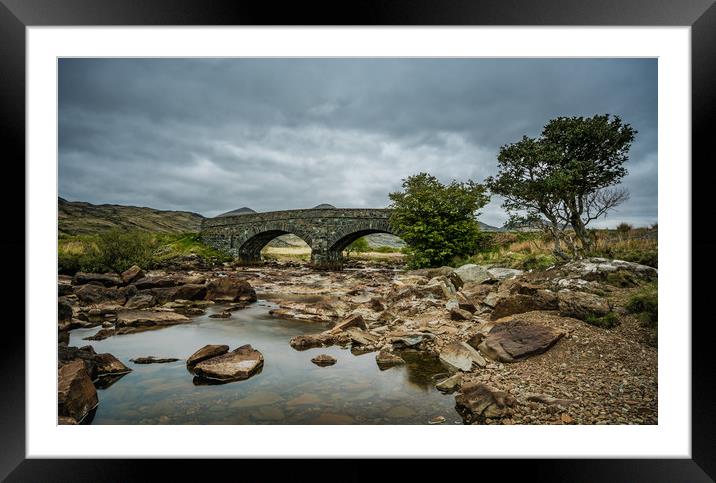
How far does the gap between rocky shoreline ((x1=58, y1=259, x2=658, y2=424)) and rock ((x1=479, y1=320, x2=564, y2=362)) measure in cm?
1

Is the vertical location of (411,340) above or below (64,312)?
below

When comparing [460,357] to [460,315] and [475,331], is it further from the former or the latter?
[460,315]

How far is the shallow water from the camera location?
3.21 m

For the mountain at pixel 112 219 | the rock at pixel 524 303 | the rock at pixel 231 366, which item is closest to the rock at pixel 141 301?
the mountain at pixel 112 219

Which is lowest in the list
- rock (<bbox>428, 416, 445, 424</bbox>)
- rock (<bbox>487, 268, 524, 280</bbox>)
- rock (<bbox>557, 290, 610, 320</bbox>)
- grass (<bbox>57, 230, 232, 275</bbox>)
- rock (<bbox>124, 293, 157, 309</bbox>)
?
rock (<bbox>428, 416, 445, 424</bbox>)

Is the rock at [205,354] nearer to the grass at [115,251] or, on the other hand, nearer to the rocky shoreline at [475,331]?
the rocky shoreline at [475,331]

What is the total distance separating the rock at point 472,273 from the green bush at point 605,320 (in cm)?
274

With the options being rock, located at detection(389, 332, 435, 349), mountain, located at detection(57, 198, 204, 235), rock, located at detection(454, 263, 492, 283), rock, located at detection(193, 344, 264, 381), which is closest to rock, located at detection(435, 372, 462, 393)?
rock, located at detection(389, 332, 435, 349)

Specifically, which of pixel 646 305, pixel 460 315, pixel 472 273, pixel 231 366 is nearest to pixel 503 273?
pixel 472 273

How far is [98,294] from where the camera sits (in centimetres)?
597

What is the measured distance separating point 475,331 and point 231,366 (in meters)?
2.90

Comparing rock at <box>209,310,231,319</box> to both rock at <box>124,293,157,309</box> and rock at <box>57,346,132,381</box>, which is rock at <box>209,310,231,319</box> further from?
Result: rock at <box>57,346,132,381</box>
